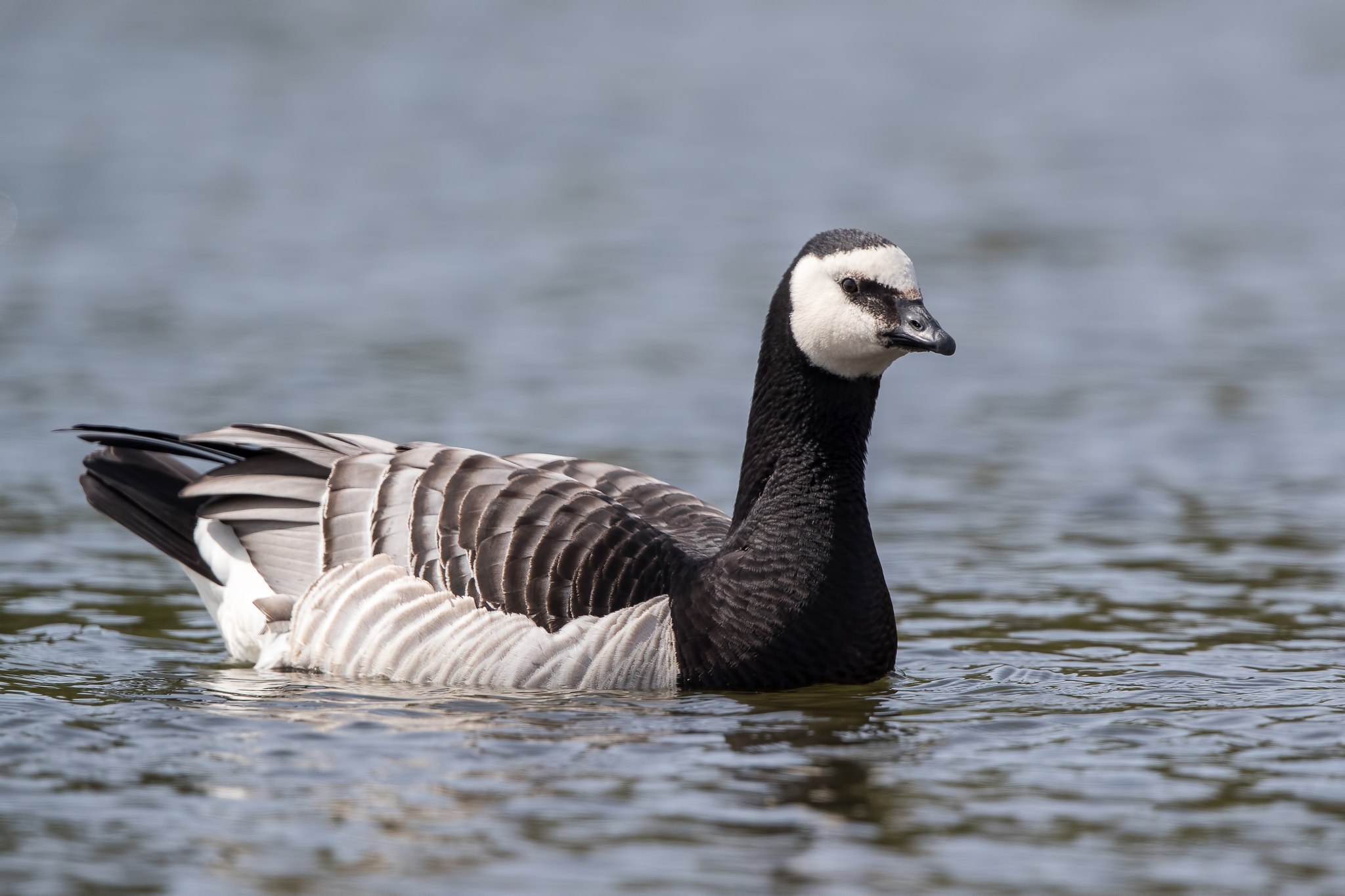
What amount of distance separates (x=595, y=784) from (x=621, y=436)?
260 inches

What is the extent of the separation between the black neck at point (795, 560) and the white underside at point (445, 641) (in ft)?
0.63

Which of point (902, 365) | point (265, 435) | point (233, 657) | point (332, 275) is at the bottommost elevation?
point (233, 657)

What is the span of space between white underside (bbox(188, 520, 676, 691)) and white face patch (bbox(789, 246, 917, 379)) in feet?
4.30

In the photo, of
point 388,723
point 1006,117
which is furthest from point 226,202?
point 388,723

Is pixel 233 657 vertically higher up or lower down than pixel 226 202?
lower down

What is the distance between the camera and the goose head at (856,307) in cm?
812

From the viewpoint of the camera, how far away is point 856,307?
8.20 metres

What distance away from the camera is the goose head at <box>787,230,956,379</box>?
320 inches

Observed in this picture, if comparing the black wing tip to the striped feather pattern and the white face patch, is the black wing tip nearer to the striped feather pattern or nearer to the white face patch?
the striped feather pattern

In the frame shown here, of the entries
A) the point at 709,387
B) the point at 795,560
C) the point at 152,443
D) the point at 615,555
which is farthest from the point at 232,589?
the point at 709,387

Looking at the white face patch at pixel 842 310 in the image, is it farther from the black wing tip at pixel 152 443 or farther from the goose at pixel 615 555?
the black wing tip at pixel 152 443

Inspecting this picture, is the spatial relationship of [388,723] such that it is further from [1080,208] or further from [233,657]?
[1080,208]

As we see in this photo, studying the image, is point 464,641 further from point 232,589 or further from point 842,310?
point 842,310

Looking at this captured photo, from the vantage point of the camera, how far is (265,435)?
30.4 feet
